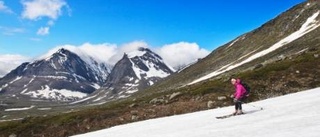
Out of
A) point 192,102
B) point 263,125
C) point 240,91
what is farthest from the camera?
point 192,102

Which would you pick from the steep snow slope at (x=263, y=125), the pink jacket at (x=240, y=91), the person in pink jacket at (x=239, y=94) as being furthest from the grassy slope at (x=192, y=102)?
the steep snow slope at (x=263, y=125)

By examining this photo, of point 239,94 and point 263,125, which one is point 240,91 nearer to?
point 239,94

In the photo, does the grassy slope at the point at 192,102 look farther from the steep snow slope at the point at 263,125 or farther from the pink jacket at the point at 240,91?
the steep snow slope at the point at 263,125

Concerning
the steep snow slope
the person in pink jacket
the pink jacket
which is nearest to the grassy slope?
the person in pink jacket

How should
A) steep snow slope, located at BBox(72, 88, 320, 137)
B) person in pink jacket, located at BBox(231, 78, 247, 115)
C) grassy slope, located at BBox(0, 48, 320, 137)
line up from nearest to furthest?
steep snow slope, located at BBox(72, 88, 320, 137), person in pink jacket, located at BBox(231, 78, 247, 115), grassy slope, located at BBox(0, 48, 320, 137)

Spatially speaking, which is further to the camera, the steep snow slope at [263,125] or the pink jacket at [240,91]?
the pink jacket at [240,91]

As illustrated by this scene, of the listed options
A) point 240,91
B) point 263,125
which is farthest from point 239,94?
point 263,125

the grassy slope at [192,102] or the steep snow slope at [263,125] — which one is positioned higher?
the grassy slope at [192,102]

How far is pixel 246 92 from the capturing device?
34.3 meters

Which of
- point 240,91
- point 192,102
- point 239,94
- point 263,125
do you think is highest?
point 192,102

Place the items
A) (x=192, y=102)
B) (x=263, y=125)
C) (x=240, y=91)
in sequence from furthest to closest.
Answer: (x=192, y=102), (x=240, y=91), (x=263, y=125)

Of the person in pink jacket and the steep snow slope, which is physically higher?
the person in pink jacket

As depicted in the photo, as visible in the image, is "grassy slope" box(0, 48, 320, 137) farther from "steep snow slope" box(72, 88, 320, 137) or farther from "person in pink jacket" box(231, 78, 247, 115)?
"steep snow slope" box(72, 88, 320, 137)

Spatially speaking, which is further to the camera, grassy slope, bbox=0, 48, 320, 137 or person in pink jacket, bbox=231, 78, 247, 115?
grassy slope, bbox=0, 48, 320, 137
